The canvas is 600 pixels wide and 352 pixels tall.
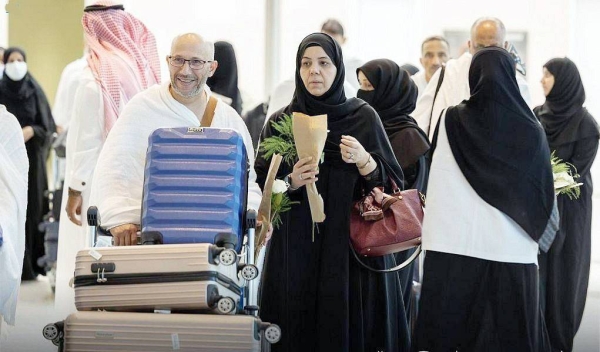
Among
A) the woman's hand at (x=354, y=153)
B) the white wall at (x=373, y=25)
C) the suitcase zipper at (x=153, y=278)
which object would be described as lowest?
the suitcase zipper at (x=153, y=278)

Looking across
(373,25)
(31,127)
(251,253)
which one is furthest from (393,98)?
(373,25)

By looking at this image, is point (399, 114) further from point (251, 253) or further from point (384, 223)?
point (251, 253)

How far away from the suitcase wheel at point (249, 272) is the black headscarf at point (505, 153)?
115 centimetres

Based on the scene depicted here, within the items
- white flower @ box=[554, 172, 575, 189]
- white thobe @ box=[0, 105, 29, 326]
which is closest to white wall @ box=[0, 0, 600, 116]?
white flower @ box=[554, 172, 575, 189]

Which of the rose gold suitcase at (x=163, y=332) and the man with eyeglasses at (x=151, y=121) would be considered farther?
the man with eyeglasses at (x=151, y=121)

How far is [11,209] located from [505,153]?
2.34 metres

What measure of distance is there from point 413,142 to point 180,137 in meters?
1.98

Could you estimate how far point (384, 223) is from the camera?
5109 millimetres

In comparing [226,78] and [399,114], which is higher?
[226,78]

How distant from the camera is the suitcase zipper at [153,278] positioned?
4238 mm

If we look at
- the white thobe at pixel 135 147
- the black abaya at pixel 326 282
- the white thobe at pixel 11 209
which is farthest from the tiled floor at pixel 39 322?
the black abaya at pixel 326 282

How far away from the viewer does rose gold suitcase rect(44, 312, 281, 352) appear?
4199mm

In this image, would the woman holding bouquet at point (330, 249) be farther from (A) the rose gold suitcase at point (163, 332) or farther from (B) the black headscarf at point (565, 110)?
(B) the black headscarf at point (565, 110)

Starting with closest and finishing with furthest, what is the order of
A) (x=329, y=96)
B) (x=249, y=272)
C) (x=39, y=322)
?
(x=249, y=272) → (x=329, y=96) → (x=39, y=322)
